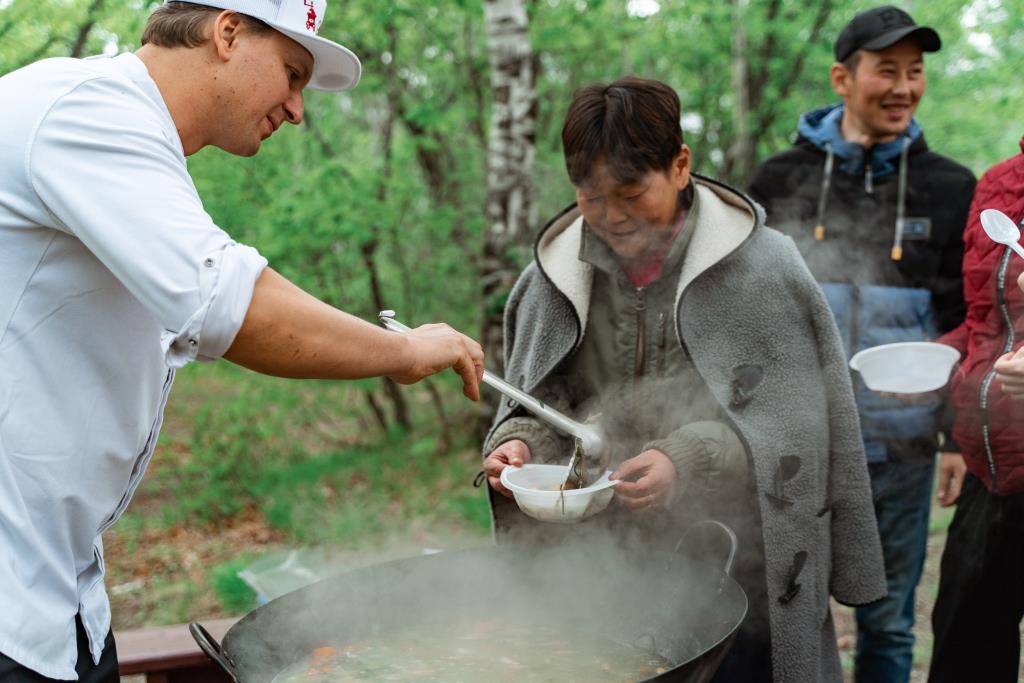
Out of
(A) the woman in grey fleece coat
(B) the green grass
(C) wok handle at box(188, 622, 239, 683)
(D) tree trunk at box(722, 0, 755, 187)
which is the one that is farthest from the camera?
(D) tree trunk at box(722, 0, 755, 187)

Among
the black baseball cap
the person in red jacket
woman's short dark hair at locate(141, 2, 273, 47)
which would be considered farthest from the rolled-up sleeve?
the black baseball cap

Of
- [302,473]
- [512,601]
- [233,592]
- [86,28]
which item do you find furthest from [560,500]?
[302,473]

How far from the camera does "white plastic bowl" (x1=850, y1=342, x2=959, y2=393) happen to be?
Result: 2783mm

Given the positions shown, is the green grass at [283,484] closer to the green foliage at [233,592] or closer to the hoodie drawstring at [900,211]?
the green foliage at [233,592]

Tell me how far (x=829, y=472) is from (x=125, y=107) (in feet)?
6.91

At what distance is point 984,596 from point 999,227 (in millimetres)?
1157

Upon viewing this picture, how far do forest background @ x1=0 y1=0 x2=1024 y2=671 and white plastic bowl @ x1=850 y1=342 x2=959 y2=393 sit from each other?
126 inches

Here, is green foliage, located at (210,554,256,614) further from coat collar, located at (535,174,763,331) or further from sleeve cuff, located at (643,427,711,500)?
sleeve cuff, located at (643,427,711,500)

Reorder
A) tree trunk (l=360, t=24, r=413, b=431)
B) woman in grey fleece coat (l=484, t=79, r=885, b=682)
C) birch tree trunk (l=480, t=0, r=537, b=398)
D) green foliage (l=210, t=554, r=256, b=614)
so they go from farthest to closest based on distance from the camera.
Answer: tree trunk (l=360, t=24, r=413, b=431) → birch tree trunk (l=480, t=0, r=537, b=398) → green foliage (l=210, t=554, r=256, b=614) → woman in grey fleece coat (l=484, t=79, r=885, b=682)

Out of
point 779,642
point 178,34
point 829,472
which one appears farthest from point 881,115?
point 178,34

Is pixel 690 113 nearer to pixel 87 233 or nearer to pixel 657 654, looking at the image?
pixel 657 654

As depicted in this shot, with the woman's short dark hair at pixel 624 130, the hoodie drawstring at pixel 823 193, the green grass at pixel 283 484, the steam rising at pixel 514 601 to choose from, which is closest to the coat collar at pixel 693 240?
the woman's short dark hair at pixel 624 130

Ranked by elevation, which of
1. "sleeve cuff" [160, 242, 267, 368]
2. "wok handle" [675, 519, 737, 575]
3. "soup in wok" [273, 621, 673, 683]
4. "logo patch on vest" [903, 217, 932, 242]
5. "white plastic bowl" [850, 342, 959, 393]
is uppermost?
"sleeve cuff" [160, 242, 267, 368]

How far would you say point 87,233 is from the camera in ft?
4.65
